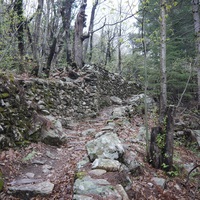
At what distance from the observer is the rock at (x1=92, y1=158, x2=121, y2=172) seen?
→ 3.64 meters

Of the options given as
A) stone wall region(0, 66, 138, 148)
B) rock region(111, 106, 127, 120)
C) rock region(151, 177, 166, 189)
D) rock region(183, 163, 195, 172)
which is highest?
stone wall region(0, 66, 138, 148)

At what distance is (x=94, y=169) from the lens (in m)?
3.65

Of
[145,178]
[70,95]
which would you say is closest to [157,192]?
[145,178]

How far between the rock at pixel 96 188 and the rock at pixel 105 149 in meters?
0.87

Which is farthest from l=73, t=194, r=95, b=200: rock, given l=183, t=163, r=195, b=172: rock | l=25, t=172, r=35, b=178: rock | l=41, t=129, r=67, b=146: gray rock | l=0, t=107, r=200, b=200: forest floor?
l=183, t=163, r=195, b=172: rock

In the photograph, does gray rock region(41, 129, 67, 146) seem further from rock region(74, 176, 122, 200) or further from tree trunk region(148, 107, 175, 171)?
tree trunk region(148, 107, 175, 171)

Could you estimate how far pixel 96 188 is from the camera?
3.03 m

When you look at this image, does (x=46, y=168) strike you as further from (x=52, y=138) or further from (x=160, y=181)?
(x=160, y=181)

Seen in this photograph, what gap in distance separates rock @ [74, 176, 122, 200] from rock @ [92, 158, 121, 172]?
0.40 meters

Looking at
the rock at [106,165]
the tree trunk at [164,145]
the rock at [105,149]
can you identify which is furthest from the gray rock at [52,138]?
the tree trunk at [164,145]

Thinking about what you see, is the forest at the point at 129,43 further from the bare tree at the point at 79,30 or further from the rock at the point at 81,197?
the rock at the point at 81,197

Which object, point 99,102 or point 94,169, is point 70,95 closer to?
point 99,102

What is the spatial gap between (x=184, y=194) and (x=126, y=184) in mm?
1478

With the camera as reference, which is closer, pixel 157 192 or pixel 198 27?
pixel 157 192
